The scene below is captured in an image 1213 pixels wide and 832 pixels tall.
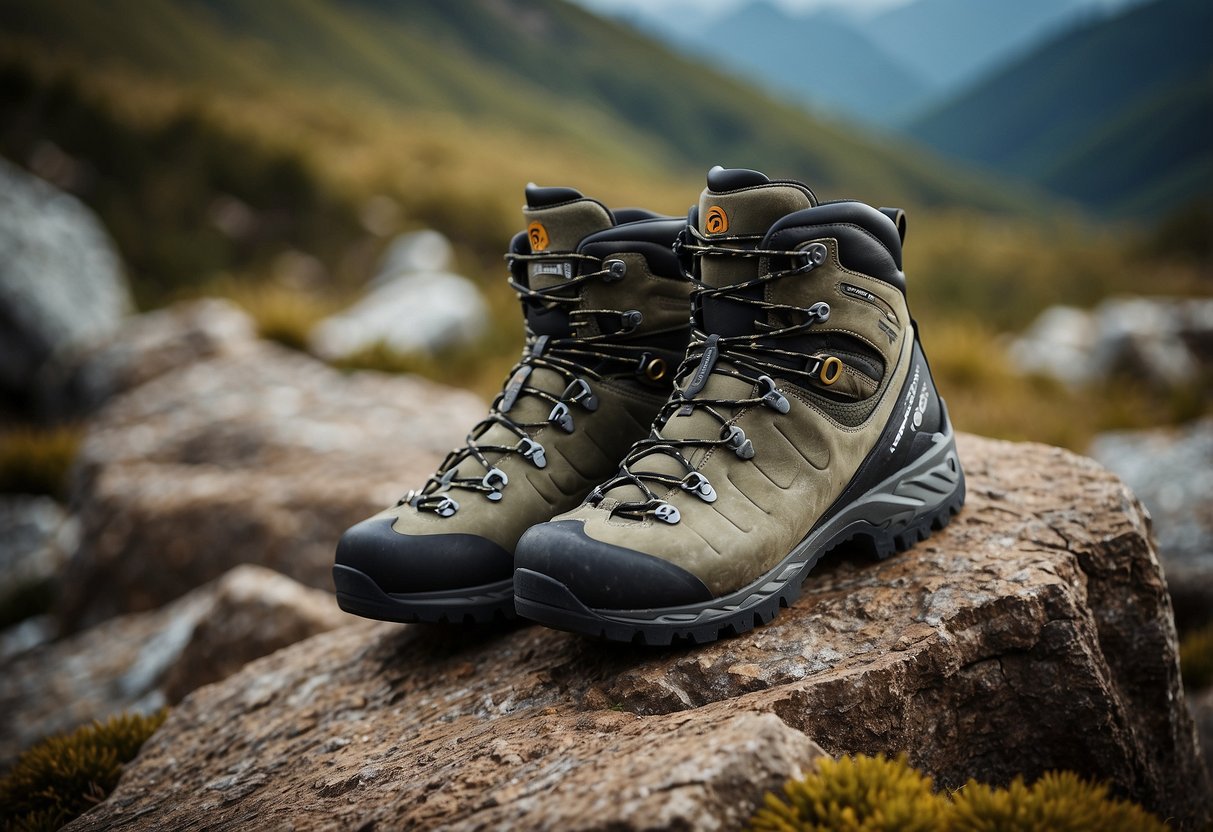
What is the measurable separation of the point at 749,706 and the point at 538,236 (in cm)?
130

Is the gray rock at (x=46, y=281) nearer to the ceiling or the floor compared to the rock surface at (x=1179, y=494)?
nearer to the ceiling

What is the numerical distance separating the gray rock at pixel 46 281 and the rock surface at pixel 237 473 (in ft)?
11.1

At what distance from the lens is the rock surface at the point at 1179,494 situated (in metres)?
4.12

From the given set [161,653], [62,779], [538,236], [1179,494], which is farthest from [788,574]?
[1179,494]

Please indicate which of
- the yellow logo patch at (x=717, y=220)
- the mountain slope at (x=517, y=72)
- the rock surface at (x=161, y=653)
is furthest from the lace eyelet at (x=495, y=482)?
the mountain slope at (x=517, y=72)

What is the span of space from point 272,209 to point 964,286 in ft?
40.0

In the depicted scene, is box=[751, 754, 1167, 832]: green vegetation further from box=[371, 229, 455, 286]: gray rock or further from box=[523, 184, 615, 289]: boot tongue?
box=[371, 229, 455, 286]: gray rock

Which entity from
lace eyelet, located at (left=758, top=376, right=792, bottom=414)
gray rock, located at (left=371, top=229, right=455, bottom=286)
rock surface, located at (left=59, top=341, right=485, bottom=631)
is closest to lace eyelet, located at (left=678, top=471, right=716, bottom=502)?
lace eyelet, located at (left=758, top=376, right=792, bottom=414)

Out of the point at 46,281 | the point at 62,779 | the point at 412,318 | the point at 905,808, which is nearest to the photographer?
the point at 905,808

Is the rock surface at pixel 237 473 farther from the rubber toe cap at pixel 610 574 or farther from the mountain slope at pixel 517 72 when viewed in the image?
the mountain slope at pixel 517 72

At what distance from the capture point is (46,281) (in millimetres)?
8781

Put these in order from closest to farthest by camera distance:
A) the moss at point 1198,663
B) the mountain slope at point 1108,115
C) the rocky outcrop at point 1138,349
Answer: the moss at point 1198,663, the rocky outcrop at point 1138,349, the mountain slope at point 1108,115

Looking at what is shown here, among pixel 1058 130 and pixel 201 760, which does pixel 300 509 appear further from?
pixel 1058 130

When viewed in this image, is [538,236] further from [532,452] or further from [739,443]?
[739,443]
